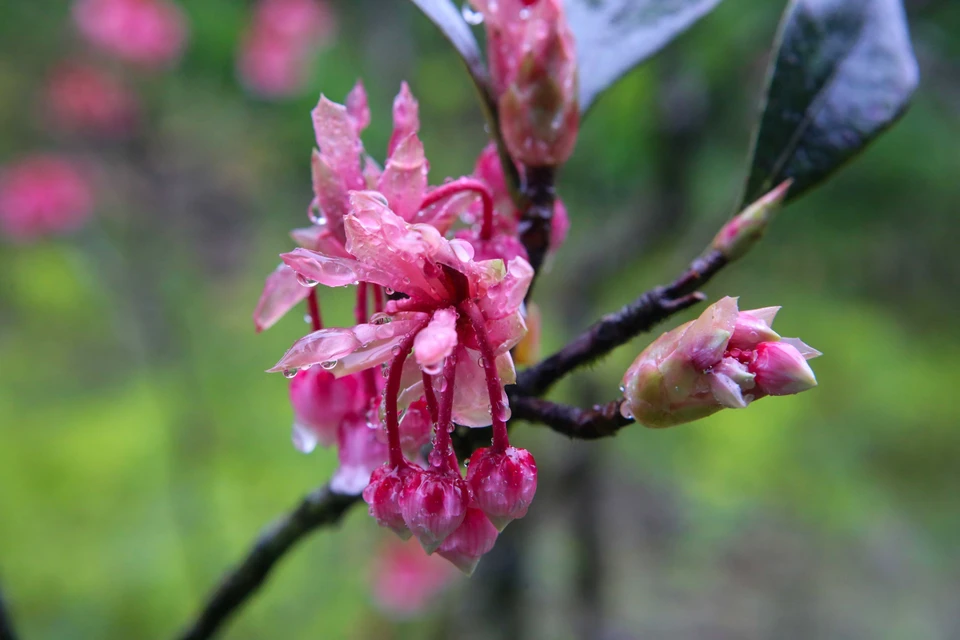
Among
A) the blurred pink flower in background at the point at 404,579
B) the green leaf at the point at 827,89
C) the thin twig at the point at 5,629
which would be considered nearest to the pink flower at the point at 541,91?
the green leaf at the point at 827,89

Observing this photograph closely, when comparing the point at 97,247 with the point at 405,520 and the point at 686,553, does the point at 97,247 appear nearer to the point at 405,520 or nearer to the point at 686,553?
the point at 686,553

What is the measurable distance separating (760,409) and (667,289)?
9.12ft

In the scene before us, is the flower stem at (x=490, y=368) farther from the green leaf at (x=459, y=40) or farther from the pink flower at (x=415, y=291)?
the green leaf at (x=459, y=40)

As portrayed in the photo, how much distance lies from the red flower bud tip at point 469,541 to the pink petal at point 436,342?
2.8 inches

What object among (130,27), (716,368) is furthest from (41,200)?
(716,368)

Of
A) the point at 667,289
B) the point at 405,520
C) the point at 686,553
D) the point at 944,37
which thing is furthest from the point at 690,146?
the point at 686,553

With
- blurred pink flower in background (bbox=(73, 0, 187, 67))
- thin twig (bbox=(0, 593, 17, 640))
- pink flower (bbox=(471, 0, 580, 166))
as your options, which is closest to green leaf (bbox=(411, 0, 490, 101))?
pink flower (bbox=(471, 0, 580, 166))

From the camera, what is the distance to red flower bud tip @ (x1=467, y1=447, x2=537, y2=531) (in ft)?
0.92

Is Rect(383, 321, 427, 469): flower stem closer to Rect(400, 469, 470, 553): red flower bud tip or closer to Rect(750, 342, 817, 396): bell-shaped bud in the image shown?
Rect(400, 469, 470, 553): red flower bud tip

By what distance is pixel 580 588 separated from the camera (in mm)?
1650

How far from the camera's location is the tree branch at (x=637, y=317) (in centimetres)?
34

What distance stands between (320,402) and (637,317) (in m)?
0.16

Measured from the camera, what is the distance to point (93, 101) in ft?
8.98

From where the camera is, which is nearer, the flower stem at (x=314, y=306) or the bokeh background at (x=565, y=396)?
the flower stem at (x=314, y=306)
